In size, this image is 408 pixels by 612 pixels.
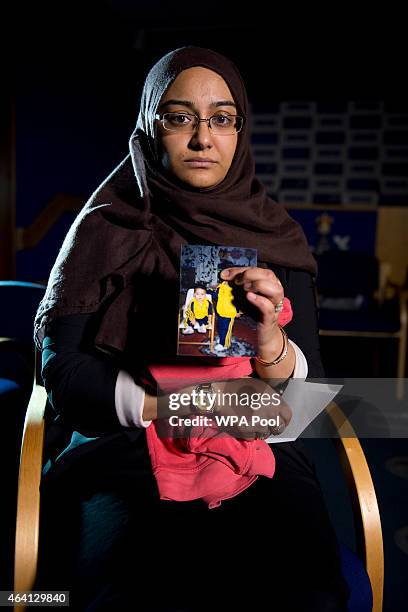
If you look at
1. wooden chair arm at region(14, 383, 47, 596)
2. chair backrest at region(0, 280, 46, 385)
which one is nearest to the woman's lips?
wooden chair arm at region(14, 383, 47, 596)

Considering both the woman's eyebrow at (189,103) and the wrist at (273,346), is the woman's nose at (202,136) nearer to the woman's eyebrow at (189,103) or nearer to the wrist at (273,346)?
the woman's eyebrow at (189,103)

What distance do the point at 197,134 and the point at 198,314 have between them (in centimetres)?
44

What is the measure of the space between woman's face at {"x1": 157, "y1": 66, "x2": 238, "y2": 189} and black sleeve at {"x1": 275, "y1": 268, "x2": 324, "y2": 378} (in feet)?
0.93

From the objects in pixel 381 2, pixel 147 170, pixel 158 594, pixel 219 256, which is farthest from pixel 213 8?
pixel 158 594

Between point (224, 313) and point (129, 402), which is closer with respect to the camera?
point (224, 313)

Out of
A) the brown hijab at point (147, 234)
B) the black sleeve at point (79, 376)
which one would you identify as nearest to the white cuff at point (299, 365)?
the brown hijab at point (147, 234)

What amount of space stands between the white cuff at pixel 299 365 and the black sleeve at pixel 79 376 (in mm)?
348

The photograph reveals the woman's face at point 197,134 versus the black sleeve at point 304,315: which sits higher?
the woman's face at point 197,134

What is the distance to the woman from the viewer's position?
86cm

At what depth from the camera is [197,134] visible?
1.06 meters

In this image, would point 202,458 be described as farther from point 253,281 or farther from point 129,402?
point 253,281

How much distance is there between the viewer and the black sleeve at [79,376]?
996 millimetres

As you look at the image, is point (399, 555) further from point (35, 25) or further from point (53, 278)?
point (35, 25)

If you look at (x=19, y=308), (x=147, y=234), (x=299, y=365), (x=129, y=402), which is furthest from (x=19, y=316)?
(x=299, y=365)
